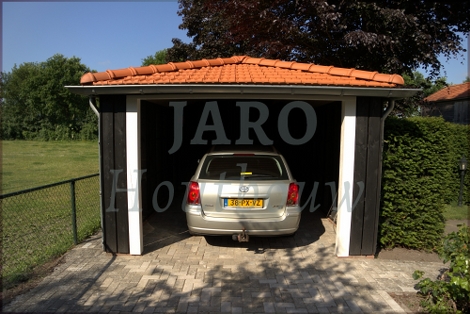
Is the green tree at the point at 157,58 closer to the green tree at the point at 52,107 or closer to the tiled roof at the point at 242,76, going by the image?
the green tree at the point at 52,107

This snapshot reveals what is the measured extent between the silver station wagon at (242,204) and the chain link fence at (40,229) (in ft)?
7.52

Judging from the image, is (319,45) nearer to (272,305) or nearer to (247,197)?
(247,197)

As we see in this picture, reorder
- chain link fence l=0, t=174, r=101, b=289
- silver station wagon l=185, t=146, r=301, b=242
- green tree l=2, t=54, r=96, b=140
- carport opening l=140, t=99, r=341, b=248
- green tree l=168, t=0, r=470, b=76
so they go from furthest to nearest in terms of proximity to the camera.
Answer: green tree l=2, t=54, r=96, b=140 → green tree l=168, t=0, r=470, b=76 → carport opening l=140, t=99, r=341, b=248 → silver station wagon l=185, t=146, r=301, b=242 → chain link fence l=0, t=174, r=101, b=289

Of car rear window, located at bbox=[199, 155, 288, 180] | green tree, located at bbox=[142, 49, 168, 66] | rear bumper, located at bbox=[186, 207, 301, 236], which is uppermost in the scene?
green tree, located at bbox=[142, 49, 168, 66]

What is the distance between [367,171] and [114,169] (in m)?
3.94

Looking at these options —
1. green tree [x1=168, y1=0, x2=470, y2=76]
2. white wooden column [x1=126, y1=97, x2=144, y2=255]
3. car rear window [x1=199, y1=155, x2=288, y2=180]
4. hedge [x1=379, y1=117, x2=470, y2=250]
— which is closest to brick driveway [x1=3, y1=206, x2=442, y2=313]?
white wooden column [x1=126, y1=97, x2=144, y2=255]

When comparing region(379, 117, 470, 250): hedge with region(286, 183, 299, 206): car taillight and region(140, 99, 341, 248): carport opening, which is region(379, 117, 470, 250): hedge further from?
region(286, 183, 299, 206): car taillight

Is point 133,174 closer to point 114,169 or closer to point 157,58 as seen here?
point 114,169

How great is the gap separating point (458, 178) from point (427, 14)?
17.5 ft

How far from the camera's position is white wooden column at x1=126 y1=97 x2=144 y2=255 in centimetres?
468

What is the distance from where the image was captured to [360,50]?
30.3 feet

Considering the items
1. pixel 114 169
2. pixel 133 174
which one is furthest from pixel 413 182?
pixel 114 169

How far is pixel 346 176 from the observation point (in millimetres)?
4805

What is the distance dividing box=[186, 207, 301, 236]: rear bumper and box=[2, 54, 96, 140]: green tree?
39245 millimetres
